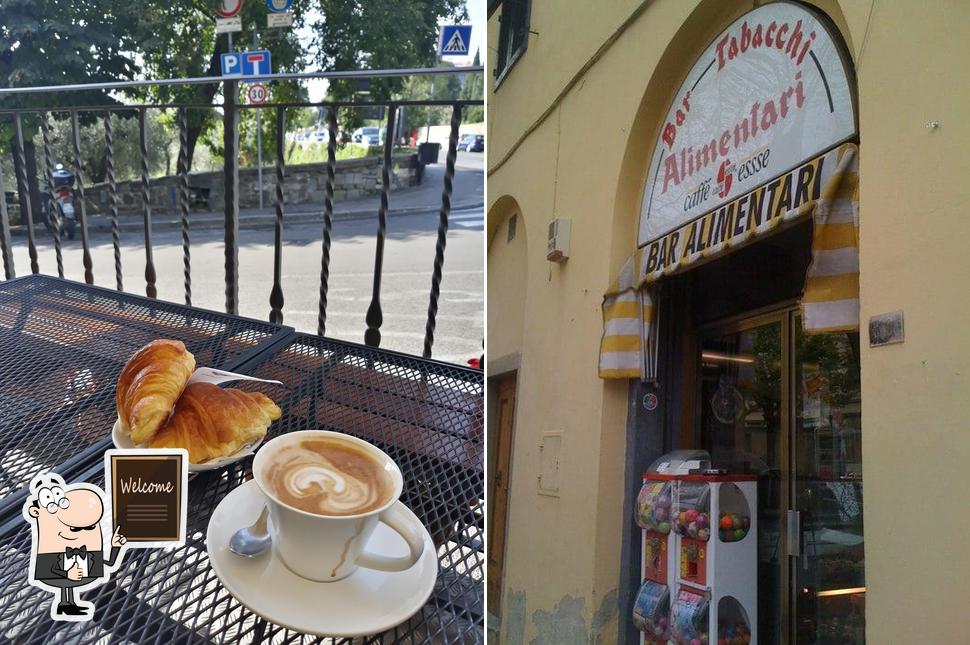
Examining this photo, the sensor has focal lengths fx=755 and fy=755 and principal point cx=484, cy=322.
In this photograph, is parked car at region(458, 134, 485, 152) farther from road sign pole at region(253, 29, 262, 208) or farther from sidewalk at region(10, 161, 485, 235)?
road sign pole at region(253, 29, 262, 208)

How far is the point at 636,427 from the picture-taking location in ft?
3.91

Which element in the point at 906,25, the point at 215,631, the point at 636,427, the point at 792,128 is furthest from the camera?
the point at 636,427

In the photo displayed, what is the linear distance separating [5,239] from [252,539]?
898 mm

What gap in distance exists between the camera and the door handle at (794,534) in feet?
4.02

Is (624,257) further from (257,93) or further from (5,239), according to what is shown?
(5,239)

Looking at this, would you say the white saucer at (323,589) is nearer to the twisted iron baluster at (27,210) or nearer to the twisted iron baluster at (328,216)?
the twisted iron baluster at (328,216)

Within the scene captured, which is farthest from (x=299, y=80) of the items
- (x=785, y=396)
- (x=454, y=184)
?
(x=785, y=396)

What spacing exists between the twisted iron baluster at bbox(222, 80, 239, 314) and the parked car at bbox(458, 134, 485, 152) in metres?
0.28

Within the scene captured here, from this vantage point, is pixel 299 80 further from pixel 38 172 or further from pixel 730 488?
pixel 730 488

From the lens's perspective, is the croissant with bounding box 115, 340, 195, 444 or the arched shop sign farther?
the arched shop sign

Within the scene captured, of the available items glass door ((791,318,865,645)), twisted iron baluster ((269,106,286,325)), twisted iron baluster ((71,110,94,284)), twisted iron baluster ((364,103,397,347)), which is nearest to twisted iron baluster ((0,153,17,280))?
twisted iron baluster ((71,110,94,284))

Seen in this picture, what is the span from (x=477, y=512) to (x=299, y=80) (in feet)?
1.73

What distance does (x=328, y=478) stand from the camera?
0.47m

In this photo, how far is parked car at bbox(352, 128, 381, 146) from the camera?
913 millimetres
